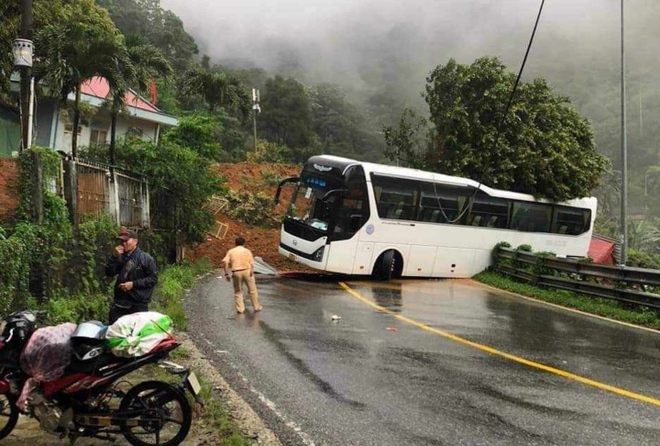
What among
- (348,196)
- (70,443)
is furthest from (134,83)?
(70,443)

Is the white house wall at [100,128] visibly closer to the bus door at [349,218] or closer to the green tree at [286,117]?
the bus door at [349,218]

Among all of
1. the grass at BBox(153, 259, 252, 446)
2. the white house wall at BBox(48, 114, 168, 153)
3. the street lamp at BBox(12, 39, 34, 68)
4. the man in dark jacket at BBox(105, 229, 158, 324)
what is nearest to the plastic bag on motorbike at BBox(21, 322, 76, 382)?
the grass at BBox(153, 259, 252, 446)

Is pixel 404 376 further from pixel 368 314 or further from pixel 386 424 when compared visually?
pixel 368 314

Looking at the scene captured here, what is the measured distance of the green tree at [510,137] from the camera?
25.3 meters

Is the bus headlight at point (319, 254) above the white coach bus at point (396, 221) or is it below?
below

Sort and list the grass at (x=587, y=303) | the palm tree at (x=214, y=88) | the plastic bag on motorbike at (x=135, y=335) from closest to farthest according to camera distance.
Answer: the plastic bag on motorbike at (x=135, y=335), the grass at (x=587, y=303), the palm tree at (x=214, y=88)

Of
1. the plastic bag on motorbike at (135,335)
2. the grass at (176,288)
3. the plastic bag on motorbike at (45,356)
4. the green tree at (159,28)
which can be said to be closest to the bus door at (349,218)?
the grass at (176,288)

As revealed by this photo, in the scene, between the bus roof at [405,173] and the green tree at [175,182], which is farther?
the bus roof at [405,173]

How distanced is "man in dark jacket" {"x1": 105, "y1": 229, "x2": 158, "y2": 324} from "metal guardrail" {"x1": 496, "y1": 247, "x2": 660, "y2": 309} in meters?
11.1

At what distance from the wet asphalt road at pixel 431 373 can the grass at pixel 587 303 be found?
2.93ft

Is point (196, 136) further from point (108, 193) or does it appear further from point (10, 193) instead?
point (10, 193)

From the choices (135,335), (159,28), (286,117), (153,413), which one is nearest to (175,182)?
(135,335)

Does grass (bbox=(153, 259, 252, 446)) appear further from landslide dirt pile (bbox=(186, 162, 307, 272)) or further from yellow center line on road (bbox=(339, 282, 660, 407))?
yellow center line on road (bbox=(339, 282, 660, 407))

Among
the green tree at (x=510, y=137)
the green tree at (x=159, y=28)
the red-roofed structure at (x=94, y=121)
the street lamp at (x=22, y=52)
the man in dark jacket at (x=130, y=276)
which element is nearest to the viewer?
the man in dark jacket at (x=130, y=276)
